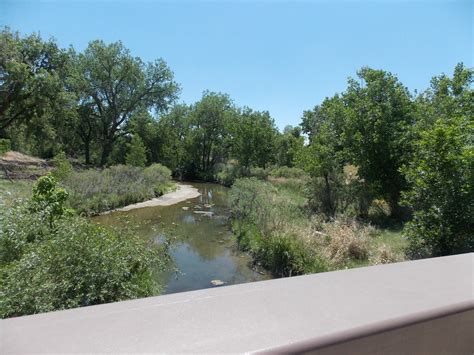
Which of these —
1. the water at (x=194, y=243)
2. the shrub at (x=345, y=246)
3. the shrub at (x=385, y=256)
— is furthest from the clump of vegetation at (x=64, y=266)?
the shrub at (x=385, y=256)

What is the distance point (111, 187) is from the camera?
647 inches

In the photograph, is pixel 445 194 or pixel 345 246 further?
pixel 345 246

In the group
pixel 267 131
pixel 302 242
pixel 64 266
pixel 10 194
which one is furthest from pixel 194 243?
pixel 267 131

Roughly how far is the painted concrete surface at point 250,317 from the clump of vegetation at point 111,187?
12.9 meters

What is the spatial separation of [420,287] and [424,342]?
243 millimetres

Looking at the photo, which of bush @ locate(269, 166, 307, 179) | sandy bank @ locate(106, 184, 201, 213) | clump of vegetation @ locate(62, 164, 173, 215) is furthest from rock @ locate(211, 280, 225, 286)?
bush @ locate(269, 166, 307, 179)

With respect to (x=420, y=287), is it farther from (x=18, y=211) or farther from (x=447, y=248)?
(x=447, y=248)

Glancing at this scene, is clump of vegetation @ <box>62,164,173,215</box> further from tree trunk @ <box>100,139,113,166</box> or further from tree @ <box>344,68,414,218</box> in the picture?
tree @ <box>344,68,414,218</box>

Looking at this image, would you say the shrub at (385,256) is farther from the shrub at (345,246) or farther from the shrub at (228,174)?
the shrub at (228,174)

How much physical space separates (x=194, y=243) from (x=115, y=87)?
22.6 m

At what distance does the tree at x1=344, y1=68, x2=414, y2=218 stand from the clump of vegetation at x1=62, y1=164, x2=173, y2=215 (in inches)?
420

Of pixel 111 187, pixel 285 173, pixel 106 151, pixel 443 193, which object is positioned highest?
pixel 106 151

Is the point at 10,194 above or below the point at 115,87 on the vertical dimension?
below

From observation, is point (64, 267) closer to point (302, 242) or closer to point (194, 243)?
point (302, 242)
